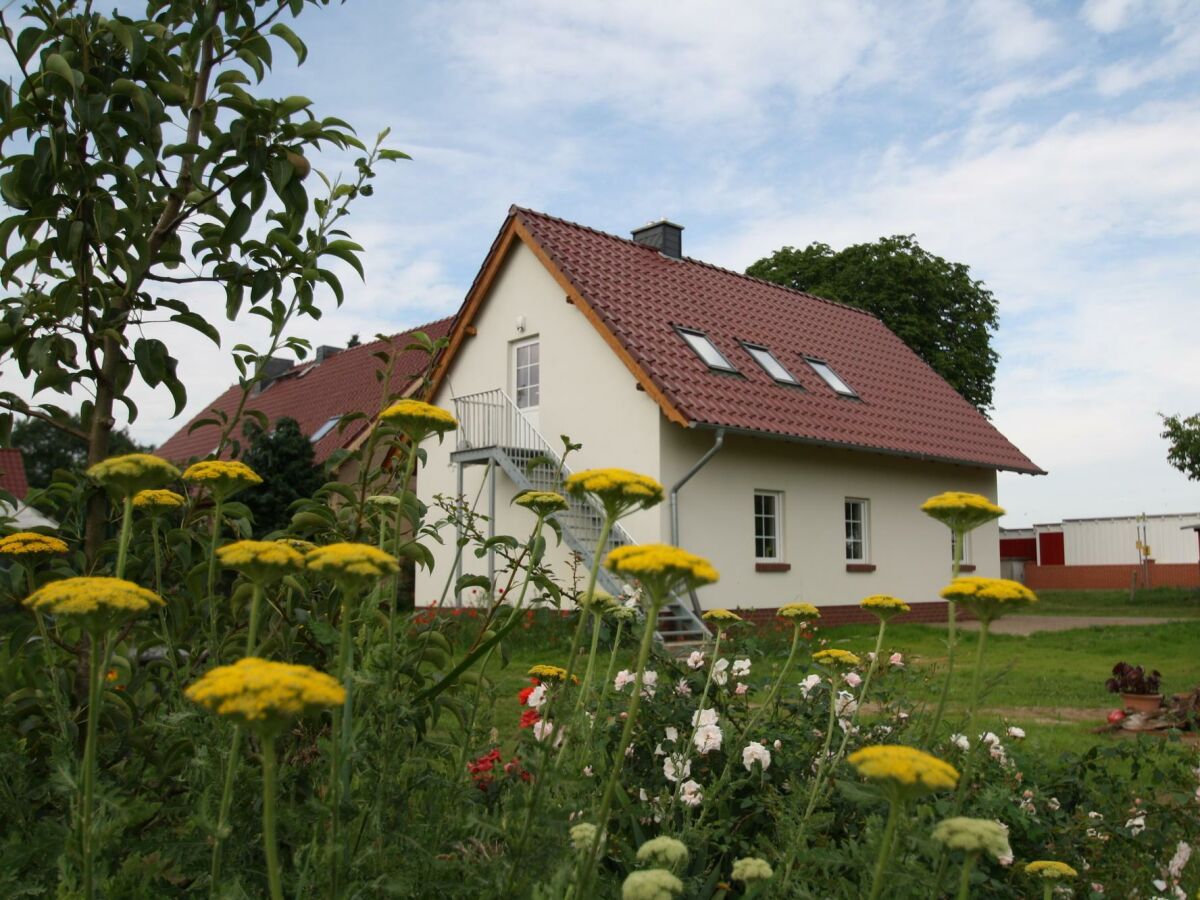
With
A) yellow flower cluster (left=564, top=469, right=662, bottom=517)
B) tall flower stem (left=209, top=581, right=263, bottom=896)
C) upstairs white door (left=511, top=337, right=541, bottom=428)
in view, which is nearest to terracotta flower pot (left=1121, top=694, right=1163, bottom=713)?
yellow flower cluster (left=564, top=469, right=662, bottom=517)

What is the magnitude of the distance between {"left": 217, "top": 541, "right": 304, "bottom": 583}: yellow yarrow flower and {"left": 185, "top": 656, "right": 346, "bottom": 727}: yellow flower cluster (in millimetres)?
284

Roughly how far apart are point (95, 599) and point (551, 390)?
1345 cm

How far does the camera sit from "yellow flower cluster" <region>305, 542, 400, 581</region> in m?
1.38

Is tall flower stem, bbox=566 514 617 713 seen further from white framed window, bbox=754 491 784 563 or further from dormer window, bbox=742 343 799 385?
dormer window, bbox=742 343 799 385

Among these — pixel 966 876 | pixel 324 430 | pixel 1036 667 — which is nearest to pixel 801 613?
pixel 966 876

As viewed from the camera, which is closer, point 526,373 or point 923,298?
point 526,373

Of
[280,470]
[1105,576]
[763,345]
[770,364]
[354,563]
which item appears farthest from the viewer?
[1105,576]

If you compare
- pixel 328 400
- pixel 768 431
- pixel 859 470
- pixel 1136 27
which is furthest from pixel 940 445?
pixel 328 400

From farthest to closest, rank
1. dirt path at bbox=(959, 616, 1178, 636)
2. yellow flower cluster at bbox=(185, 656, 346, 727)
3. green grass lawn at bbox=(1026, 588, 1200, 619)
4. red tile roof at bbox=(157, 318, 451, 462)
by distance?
1. red tile roof at bbox=(157, 318, 451, 462)
2. green grass lawn at bbox=(1026, 588, 1200, 619)
3. dirt path at bbox=(959, 616, 1178, 636)
4. yellow flower cluster at bbox=(185, 656, 346, 727)

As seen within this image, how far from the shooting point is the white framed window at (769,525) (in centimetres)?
1453

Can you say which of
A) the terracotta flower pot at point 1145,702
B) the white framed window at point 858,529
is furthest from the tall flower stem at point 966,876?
the white framed window at point 858,529

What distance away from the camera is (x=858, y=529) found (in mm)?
16062

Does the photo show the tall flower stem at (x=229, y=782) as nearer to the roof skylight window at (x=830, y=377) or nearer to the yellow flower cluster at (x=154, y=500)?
the yellow flower cluster at (x=154, y=500)

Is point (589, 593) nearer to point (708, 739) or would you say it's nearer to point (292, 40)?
point (708, 739)
